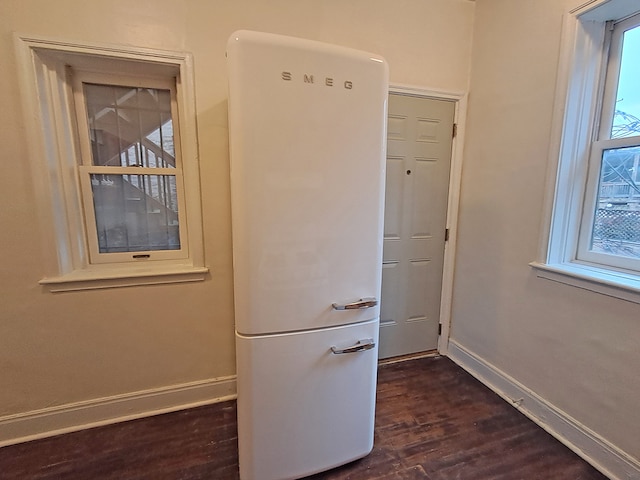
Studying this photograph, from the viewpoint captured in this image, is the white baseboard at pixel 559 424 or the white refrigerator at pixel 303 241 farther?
the white baseboard at pixel 559 424

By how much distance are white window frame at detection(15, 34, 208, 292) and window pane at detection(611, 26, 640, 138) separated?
2212 millimetres

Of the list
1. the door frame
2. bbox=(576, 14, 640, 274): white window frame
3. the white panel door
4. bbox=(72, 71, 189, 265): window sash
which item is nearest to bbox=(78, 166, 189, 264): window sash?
bbox=(72, 71, 189, 265): window sash

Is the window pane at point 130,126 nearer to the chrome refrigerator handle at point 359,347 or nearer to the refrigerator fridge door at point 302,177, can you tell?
the refrigerator fridge door at point 302,177

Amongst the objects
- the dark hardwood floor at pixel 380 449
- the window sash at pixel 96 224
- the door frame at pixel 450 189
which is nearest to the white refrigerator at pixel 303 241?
the dark hardwood floor at pixel 380 449

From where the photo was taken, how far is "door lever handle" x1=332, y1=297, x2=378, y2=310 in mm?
1283

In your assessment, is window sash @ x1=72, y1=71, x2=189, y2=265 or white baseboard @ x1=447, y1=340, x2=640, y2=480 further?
window sash @ x1=72, y1=71, x2=189, y2=265

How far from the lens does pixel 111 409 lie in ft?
5.65

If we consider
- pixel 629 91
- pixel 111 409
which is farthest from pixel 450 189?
pixel 111 409

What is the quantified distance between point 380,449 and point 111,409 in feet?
5.01

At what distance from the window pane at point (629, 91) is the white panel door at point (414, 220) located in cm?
88

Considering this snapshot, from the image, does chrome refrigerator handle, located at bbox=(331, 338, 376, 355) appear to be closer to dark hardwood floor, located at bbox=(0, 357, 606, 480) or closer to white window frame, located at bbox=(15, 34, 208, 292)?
dark hardwood floor, located at bbox=(0, 357, 606, 480)

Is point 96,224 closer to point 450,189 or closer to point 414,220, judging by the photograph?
point 414,220

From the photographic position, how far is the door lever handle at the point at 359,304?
4.21 feet

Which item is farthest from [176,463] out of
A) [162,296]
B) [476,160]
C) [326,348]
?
[476,160]
